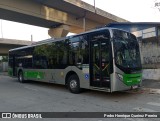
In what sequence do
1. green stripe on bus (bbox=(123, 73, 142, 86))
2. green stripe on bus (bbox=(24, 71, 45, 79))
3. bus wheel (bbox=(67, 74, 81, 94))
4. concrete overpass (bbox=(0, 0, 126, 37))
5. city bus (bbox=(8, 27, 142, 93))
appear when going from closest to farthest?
1. city bus (bbox=(8, 27, 142, 93))
2. green stripe on bus (bbox=(123, 73, 142, 86))
3. bus wheel (bbox=(67, 74, 81, 94))
4. green stripe on bus (bbox=(24, 71, 45, 79))
5. concrete overpass (bbox=(0, 0, 126, 37))

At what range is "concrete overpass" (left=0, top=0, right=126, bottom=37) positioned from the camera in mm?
16156

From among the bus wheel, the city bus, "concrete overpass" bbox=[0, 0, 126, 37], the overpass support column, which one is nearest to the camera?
the city bus

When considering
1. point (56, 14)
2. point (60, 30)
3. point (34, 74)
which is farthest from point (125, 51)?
point (60, 30)

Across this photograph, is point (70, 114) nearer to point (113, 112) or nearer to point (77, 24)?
point (113, 112)

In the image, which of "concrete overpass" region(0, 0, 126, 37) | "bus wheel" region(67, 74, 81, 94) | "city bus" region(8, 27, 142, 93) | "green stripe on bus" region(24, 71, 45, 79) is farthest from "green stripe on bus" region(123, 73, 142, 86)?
"concrete overpass" region(0, 0, 126, 37)

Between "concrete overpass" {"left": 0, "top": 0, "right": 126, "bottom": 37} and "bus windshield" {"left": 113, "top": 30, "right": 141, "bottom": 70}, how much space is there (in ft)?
27.9

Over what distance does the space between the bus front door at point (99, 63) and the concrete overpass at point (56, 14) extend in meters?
8.36

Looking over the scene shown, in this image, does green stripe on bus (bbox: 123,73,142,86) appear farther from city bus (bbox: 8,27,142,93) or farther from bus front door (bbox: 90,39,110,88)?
bus front door (bbox: 90,39,110,88)

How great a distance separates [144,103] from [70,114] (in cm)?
338

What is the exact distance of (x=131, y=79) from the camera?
962 centimetres

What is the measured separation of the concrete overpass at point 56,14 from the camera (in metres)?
16.2

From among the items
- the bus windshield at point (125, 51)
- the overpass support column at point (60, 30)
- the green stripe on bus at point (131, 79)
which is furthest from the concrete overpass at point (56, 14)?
the green stripe on bus at point (131, 79)

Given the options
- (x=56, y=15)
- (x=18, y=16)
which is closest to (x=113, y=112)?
(x=18, y=16)

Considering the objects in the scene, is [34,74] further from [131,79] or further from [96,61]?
[131,79]
